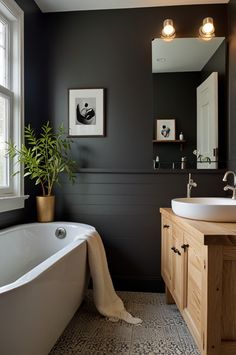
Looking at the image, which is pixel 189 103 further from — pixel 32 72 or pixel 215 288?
pixel 215 288

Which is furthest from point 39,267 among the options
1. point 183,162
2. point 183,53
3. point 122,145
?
point 183,53

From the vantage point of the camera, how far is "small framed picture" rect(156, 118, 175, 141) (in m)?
2.42

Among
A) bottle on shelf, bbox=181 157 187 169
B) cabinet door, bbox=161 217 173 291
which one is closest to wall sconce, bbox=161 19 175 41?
bottle on shelf, bbox=181 157 187 169

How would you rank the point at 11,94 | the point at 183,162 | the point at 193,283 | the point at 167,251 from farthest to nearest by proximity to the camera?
the point at 183,162
the point at 11,94
the point at 167,251
the point at 193,283

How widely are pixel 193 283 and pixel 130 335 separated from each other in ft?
2.24

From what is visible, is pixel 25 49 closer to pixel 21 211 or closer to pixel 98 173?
pixel 98 173

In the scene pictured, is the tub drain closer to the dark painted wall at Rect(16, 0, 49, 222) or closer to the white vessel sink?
the dark painted wall at Rect(16, 0, 49, 222)

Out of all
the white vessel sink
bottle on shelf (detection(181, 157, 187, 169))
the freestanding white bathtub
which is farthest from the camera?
bottle on shelf (detection(181, 157, 187, 169))

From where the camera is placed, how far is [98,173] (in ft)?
8.16

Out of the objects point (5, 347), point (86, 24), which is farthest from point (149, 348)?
point (86, 24)

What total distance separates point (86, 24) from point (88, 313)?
8.30ft

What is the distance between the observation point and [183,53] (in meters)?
2.41

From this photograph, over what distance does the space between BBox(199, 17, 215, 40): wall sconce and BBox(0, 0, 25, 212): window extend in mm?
1566

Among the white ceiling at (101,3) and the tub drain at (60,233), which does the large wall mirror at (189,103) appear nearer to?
the white ceiling at (101,3)
